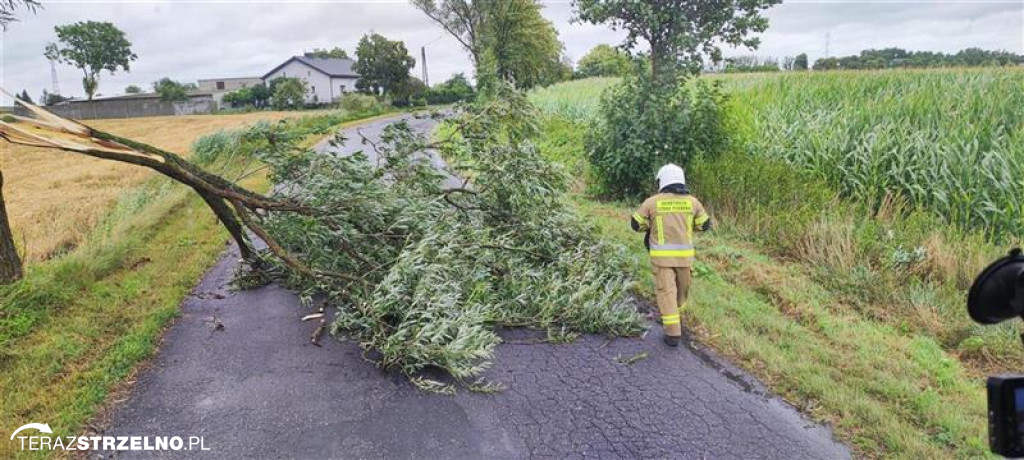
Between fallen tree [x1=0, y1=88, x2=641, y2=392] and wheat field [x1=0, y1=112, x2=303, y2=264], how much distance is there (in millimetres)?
2592

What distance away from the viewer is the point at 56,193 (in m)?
13.2

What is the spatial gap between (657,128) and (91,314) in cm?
786

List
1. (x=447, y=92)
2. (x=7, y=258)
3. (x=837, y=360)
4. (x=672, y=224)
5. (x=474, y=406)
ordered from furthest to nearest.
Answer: (x=447, y=92) → (x=7, y=258) → (x=672, y=224) → (x=837, y=360) → (x=474, y=406)

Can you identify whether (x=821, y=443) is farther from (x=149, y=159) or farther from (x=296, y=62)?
(x=296, y=62)

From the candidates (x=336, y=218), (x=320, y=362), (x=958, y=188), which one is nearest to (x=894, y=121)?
(x=958, y=188)

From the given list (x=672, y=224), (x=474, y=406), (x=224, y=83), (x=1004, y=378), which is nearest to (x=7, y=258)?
(x=474, y=406)

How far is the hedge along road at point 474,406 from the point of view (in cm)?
348

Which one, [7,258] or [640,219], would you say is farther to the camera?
[7,258]

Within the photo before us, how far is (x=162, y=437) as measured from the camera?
3578mm

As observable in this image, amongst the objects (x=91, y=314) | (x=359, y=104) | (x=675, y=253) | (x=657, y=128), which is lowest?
(x=91, y=314)

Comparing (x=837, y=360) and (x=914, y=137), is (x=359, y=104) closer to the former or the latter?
(x=914, y=137)

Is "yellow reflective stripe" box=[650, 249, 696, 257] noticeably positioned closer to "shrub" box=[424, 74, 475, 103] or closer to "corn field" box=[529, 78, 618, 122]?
"corn field" box=[529, 78, 618, 122]

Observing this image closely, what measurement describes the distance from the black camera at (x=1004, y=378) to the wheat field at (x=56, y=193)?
25.3 feet

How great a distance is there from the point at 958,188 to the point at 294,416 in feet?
25.9
